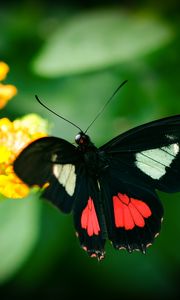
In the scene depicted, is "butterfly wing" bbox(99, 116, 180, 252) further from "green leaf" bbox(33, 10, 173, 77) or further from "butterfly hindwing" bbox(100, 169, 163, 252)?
"green leaf" bbox(33, 10, 173, 77)

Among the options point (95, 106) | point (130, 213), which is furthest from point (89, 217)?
point (95, 106)

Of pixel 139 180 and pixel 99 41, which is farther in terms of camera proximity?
pixel 99 41

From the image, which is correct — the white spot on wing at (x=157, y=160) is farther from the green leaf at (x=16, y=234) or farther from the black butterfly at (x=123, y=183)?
the green leaf at (x=16, y=234)

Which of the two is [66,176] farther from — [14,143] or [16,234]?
[16,234]

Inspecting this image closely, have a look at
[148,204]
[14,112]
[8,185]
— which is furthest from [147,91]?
[8,185]

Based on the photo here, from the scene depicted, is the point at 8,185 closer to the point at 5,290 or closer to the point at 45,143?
the point at 45,143

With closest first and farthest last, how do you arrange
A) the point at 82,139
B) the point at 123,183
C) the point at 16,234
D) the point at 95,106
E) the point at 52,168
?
1. the point at 52,168
2. the point at 82,139
3. the point at 123,183
4. the point at 16,234
5. the point at 95,106

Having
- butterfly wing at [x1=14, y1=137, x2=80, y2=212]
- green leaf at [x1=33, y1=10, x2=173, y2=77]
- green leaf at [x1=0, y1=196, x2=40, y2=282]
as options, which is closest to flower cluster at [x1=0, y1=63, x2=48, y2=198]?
butterfly wing at [x1=14, y1=137, x2=80, y2=212]
